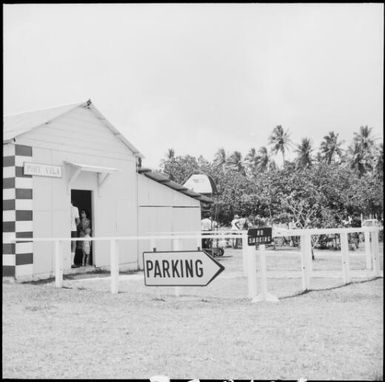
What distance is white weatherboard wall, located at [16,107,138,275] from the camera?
223 centimetres

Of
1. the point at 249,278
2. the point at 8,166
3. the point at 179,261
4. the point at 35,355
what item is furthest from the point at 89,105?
the point at 249,278

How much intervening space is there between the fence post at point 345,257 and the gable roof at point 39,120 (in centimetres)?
90

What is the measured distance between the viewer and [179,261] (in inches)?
73.5

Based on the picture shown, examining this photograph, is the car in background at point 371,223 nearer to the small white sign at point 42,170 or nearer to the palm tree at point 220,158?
the palm tree at point 220,158

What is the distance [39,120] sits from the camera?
2.38 metres

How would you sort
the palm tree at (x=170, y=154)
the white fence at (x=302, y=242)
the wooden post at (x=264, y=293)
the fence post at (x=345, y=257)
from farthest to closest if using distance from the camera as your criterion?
the wooden post at (x=264, y=293) → the palm tree at (x=170, y=154) → the fence post at (x=345, y=257) → the white fence at (x=302, y=242)

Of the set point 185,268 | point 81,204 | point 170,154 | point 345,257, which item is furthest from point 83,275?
point 345,257

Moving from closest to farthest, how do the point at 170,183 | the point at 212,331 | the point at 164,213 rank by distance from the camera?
the point at 170,183, the point at 164,213, the point at 212,331

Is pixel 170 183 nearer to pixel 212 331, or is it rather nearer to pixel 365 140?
pixel 365 140

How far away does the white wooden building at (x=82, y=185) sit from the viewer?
2123mm

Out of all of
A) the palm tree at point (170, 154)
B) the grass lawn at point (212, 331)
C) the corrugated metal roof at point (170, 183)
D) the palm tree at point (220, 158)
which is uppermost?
the palm tree at point (170, 154)

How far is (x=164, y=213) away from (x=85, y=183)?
1.52ft

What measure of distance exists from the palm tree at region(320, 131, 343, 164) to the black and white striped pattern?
1.47m


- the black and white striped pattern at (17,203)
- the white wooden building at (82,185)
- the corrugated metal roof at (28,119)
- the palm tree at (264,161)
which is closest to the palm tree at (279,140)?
the palm tree at (264,161)
